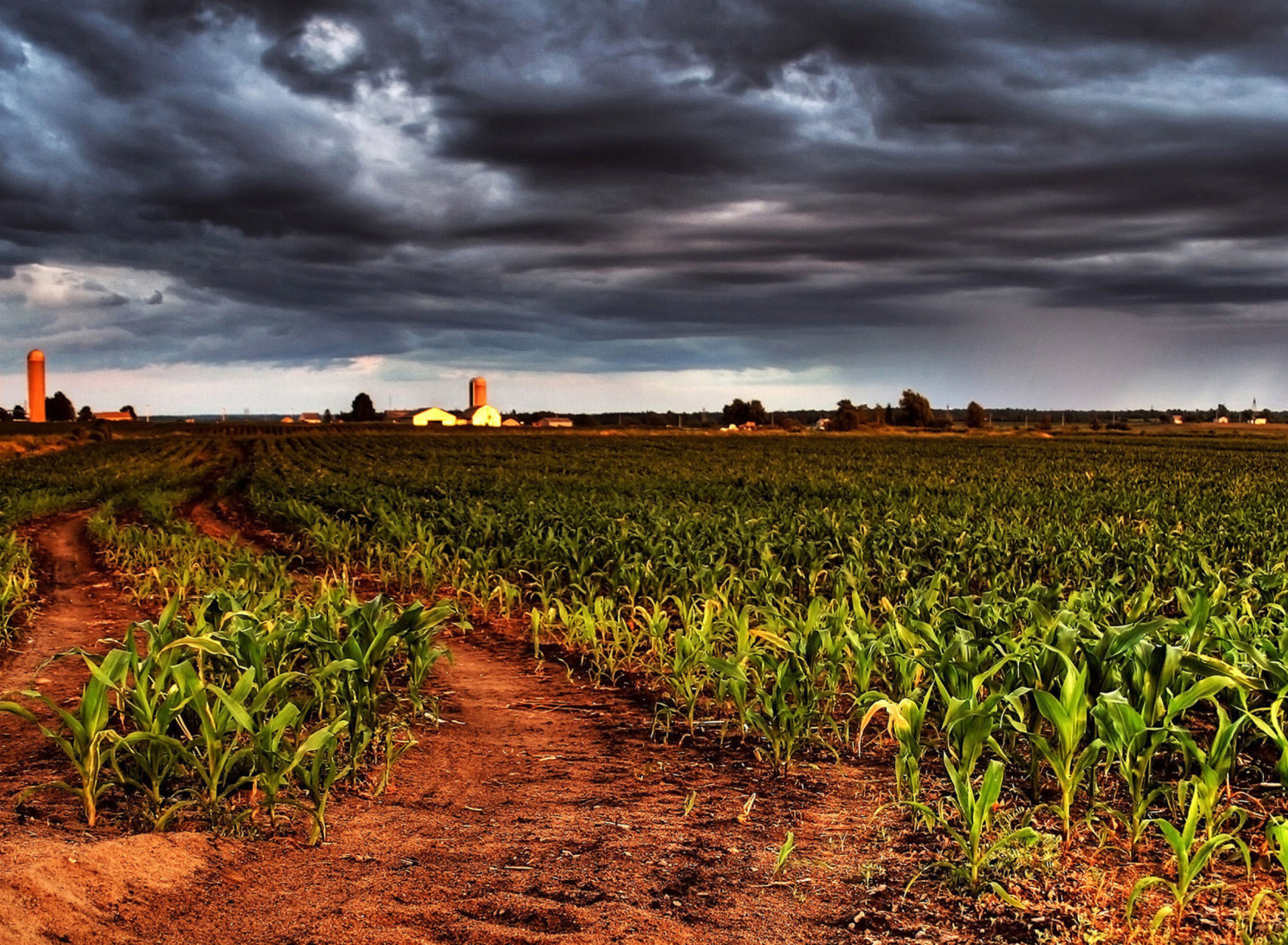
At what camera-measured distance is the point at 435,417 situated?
161 m

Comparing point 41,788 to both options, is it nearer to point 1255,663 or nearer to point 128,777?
point 128,777

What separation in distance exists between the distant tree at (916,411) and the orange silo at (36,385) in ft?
477

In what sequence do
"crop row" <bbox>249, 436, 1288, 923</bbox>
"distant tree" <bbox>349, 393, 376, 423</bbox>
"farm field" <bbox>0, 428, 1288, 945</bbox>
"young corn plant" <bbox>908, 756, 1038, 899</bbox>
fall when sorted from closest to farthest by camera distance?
"farm field" <bbox>0, 428, 1288, 945</bbox>
"young corn plant" <bbox>908, 756, 1038, 899</bbox>
"crop row" <bbox>249, 436, 1288, 923</bbox>
"distant tree" <bbox>349, 393, 376, 423</bbox>

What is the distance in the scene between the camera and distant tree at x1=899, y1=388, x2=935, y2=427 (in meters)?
163

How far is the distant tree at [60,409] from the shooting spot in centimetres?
15962

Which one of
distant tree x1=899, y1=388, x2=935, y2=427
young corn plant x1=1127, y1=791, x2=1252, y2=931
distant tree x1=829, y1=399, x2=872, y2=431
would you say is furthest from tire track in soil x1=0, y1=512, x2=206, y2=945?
distant tree x1=899, y1=388, x2=935, y2=427

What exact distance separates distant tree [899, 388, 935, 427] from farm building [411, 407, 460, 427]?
262ft

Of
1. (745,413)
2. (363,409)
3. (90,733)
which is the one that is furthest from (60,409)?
(90,733)

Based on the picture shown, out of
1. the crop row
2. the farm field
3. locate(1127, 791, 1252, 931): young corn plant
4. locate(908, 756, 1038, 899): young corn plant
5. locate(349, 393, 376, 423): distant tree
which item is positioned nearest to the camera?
locate(1127, 791, 1252, 931): young corn plant

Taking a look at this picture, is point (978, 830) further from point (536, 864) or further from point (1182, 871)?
point (536, 864)

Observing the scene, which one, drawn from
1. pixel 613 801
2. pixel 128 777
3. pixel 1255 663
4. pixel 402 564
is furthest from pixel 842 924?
pixel 402 564

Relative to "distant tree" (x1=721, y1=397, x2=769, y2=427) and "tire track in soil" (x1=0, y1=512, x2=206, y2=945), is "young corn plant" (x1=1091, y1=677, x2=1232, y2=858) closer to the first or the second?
"tire track in soil" (x1=0, y1=512, x2=206, y2=945)

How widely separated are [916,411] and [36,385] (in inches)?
5930

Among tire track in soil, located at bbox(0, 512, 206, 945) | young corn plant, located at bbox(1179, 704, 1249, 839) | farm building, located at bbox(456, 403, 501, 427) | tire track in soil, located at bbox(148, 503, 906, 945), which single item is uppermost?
farm building, located at bbox(456, 403, 501, 427)
